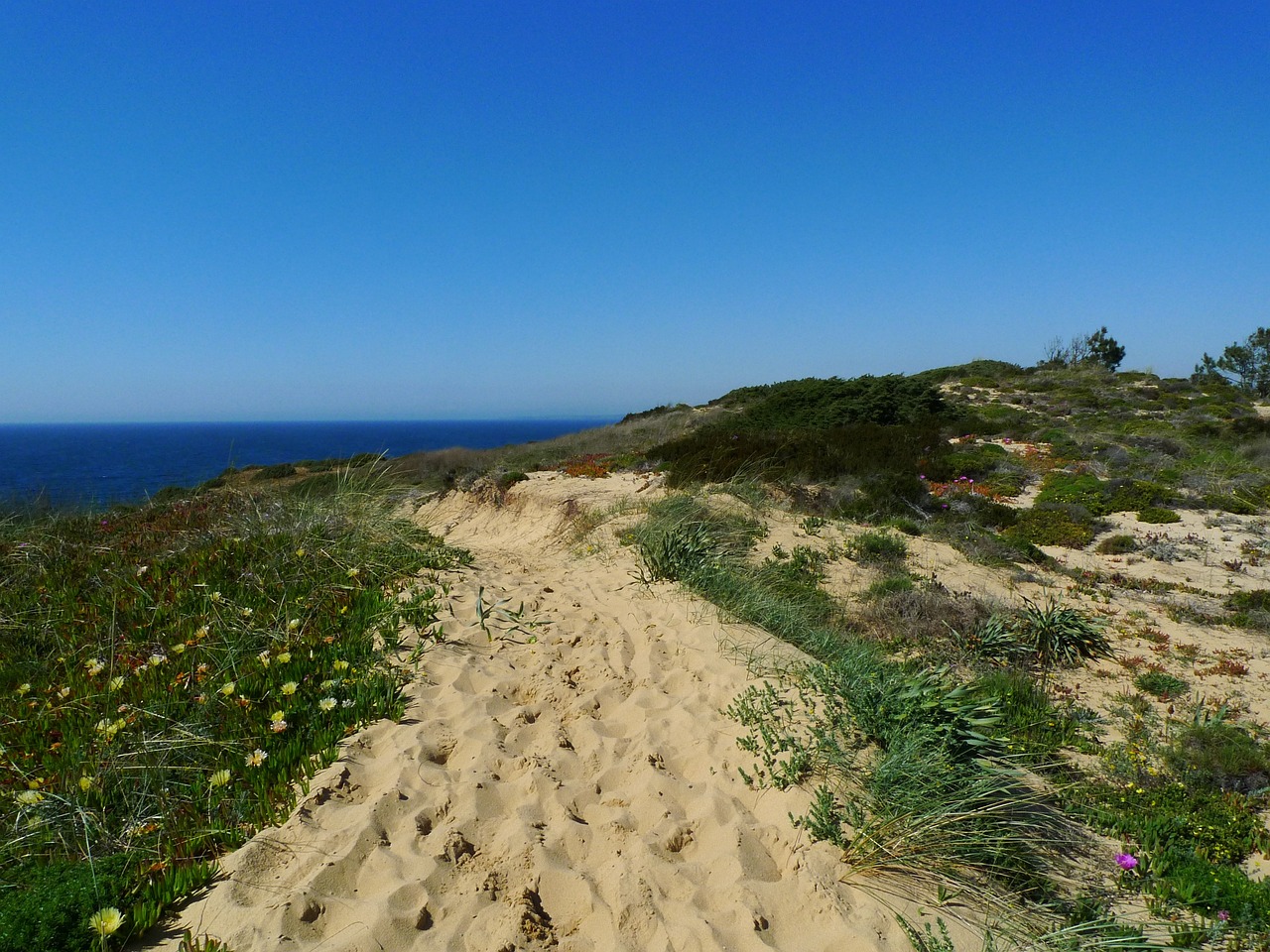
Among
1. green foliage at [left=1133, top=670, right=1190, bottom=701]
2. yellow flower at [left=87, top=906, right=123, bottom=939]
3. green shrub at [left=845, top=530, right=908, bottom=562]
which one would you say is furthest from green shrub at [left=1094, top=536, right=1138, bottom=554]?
yellow flower at [left=87, top=906, right=123, bottom=939]

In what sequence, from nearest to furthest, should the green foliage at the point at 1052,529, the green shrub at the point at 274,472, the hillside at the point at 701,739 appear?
the hillside at the point at 701,739, the green foliage at the point at 1052,529, the green shrub at the point at 274,472

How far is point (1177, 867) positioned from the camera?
11.3 feet

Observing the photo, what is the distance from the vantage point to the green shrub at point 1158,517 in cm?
1108

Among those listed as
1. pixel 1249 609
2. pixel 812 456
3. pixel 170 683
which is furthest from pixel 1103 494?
pixel 170 683

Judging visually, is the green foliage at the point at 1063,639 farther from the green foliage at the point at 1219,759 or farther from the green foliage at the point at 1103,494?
the green foliage at the point at 1103,494

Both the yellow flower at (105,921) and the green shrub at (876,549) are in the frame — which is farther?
the green shrub at (876,549)

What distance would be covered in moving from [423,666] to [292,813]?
1.61 m

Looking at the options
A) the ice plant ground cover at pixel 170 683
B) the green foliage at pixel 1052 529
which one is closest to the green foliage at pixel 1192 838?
the ice plant ground cover at pixel 170 683

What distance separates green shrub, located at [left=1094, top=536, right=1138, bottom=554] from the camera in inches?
392

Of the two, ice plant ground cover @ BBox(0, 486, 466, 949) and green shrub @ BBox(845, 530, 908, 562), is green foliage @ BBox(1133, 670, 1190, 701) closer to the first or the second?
green shrub @ BBox(845, 530, 908, 562)

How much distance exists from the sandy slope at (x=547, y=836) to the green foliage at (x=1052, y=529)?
27.6 feet

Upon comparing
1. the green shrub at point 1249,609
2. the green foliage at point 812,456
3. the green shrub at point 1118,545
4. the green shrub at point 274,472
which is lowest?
the green shrub at point 1249,609

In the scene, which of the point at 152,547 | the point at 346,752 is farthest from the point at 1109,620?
the point at 152,547

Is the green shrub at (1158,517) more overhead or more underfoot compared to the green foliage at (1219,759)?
more overhead
